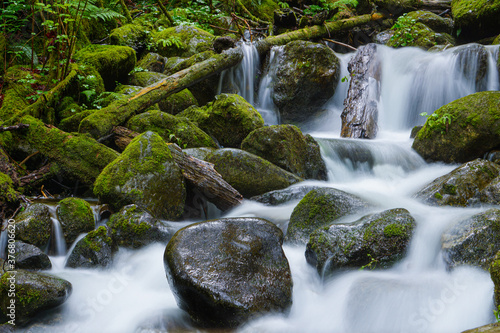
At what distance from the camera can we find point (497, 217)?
3.38 m

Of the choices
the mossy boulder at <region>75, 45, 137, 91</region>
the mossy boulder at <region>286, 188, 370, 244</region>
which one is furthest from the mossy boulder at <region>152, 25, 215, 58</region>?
the mossy boulder at <region>286, 188, 370, 244</region>

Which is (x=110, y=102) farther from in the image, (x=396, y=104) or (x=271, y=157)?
(x=396, y=104)

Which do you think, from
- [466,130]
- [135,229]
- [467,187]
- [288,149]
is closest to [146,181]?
[135,229]

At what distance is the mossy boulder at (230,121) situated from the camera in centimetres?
691

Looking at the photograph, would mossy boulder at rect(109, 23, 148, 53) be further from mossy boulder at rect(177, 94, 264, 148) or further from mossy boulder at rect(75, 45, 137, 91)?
mossy boulder at rect(177, 94, 264, 148)

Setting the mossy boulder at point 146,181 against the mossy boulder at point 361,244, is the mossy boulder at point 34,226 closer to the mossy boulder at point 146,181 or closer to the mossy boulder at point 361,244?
the mossy boulder at point 146,181

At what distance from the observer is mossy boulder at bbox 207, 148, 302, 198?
18.2 feet

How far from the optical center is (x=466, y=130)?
18.9ft

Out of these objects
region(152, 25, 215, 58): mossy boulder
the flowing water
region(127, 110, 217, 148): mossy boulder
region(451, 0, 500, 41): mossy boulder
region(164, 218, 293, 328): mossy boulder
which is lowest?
the flowing water

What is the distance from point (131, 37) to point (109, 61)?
9.37ft

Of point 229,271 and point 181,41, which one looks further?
point 181,41

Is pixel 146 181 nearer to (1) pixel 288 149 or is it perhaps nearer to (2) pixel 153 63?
(1) pixel 288 149

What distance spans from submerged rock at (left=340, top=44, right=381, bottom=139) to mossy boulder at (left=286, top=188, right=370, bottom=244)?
3.57 m

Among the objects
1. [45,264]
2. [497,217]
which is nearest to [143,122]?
[45,264]
